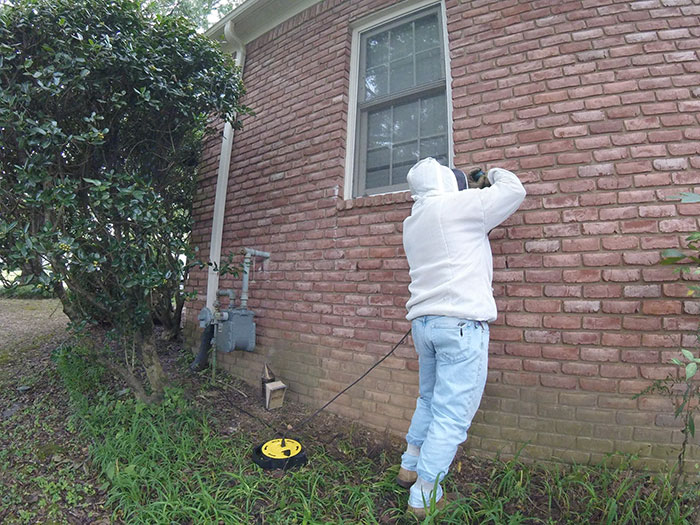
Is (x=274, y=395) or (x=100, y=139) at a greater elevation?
(x=100, y=139)

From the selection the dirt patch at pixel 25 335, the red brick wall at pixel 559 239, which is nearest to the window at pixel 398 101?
the red brick wall at pixel 559 239

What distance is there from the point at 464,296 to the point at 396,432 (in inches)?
54.3

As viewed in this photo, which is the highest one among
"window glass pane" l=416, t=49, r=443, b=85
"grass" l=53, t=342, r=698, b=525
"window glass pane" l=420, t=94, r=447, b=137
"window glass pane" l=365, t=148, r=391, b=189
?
"window glass pane" l=416, t=49, r=443, b=85

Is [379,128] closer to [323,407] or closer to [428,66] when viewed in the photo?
[428,66]

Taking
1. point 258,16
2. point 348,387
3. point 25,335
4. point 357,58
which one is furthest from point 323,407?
point 25,335

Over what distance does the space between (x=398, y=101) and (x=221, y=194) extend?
2169 millimetres

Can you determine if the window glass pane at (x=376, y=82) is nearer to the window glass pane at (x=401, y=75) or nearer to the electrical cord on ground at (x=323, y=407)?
the window glass pane at (x=401, y=75)

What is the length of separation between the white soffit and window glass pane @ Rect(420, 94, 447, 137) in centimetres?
175

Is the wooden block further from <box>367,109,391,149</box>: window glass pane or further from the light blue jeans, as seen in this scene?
<box>367,109,391,149</box>: window glass pane

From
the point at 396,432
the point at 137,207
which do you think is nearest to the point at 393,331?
the point at 396,432

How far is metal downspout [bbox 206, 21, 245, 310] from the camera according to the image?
4.12 m

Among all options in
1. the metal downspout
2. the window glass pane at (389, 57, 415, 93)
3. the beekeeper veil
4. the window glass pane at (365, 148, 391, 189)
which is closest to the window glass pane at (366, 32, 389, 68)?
the window glass pane at (389, 57, 415, 93)

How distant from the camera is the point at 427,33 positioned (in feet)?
11.1

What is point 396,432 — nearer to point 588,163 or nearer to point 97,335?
point 588,163
